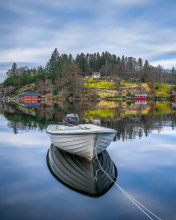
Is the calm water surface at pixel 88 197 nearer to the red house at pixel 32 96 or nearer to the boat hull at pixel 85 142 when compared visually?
the boat hull at pixel 85 142

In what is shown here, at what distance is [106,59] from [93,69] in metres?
15.2

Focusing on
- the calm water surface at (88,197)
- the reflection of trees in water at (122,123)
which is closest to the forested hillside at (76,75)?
the reflection of trees in water at (122,123)

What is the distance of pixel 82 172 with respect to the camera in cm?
1280

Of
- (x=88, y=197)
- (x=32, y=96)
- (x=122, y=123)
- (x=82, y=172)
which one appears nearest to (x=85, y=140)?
(x=82, y=172)

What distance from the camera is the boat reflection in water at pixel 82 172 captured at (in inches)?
425

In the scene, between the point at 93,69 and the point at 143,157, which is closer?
the point at 143,157

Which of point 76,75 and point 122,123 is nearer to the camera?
point 122,123

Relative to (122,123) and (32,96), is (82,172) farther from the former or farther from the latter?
(32,96)

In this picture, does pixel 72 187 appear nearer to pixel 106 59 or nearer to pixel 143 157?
pixel 143 157

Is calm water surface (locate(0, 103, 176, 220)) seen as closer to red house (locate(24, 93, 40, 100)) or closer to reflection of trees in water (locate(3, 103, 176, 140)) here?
reflection of trees in water (locate(3, 103, 176, 140))

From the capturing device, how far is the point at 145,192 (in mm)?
10320

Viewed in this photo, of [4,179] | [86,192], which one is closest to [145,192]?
[86,192]

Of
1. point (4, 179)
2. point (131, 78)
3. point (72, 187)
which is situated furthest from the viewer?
point (131, 78)

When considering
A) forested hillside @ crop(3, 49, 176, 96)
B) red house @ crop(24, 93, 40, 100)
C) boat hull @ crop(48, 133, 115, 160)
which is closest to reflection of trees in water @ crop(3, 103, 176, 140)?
boat hull @ crop(48, 133, 115, 160)
